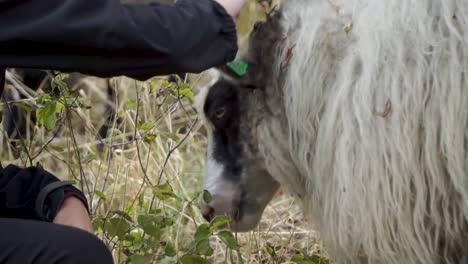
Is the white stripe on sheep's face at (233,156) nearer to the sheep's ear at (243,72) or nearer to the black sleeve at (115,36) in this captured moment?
the sheep's ear at (243,72)

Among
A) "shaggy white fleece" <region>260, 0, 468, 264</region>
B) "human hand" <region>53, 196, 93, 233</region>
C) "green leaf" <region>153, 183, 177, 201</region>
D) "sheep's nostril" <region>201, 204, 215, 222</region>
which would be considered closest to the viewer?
"shaggy white fleece" <region>260, 0, 468, 264</region>

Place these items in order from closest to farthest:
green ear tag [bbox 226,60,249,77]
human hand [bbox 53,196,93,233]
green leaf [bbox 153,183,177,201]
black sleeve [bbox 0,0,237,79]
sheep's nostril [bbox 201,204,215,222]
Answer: black sleeve [bbox 0,0,237,79] < human hand [bbox 53,196,93,233] < green ear tag [bbox 226,60,249,77] < sheep's nostril [bbox 201,204,215,222] < green leaf [bbox 153,183,177,201]

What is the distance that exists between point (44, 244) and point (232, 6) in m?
0.66

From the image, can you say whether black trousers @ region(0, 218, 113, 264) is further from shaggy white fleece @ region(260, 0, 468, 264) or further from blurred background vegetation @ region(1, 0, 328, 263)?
shaggy white fleece @ region(260, 0, 468, 264)

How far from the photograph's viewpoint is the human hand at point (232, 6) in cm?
229

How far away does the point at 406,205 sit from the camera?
2.31m

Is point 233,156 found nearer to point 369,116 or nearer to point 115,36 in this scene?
point 369,116

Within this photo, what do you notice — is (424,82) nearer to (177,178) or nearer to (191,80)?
(191,80)

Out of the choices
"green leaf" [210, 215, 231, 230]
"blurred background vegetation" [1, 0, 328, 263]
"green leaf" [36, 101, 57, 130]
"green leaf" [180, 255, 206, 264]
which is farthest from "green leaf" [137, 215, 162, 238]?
"green leaf" [36, 101, 57, 130]

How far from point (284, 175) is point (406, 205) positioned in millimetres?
408

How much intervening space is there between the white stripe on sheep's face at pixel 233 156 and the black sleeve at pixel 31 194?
1.19ft

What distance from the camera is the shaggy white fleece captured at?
2252 millimetres

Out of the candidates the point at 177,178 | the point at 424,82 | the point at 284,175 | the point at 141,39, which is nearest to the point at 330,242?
the point at 284,175

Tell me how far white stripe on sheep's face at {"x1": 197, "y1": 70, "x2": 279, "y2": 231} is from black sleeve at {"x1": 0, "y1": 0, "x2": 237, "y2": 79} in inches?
14.6
